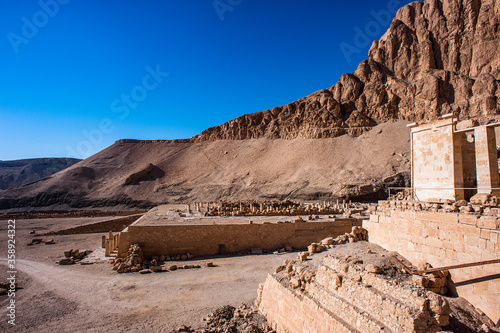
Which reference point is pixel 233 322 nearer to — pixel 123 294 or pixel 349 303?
pixel 349 303

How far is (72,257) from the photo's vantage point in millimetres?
14305

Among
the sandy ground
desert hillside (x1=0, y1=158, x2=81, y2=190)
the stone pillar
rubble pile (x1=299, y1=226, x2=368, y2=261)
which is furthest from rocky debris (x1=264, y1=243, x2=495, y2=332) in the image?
desert hillside (x1=0, y1=158, x2=81, y2=190)

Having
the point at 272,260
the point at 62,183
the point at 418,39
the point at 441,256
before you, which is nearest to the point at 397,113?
the point at 418,39

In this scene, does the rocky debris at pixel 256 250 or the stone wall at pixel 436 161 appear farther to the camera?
the rocky debris at pixel 256 250

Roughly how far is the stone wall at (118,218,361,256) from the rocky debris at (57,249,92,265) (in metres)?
2.19

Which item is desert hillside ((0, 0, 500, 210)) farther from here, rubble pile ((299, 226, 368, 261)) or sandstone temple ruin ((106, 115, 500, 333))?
sandstone temple ruin ((106, 115, 500, 333))

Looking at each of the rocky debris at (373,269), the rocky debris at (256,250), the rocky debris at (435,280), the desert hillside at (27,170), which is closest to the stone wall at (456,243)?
the rocky debris at (435,280)

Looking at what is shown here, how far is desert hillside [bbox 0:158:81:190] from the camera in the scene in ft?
260

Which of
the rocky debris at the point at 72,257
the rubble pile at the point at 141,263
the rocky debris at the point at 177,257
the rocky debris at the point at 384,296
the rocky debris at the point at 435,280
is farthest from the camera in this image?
the rocky debris at the point at 177,257

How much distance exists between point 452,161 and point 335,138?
138 ft

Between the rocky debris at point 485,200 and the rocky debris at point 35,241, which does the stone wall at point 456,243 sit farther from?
the rocky debris at point 35,241

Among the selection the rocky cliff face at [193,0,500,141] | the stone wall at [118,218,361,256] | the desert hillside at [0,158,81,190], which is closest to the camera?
the stone wall at [118,218,361,256]

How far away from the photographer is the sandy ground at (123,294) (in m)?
7.68

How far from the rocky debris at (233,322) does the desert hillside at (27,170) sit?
85330mm
